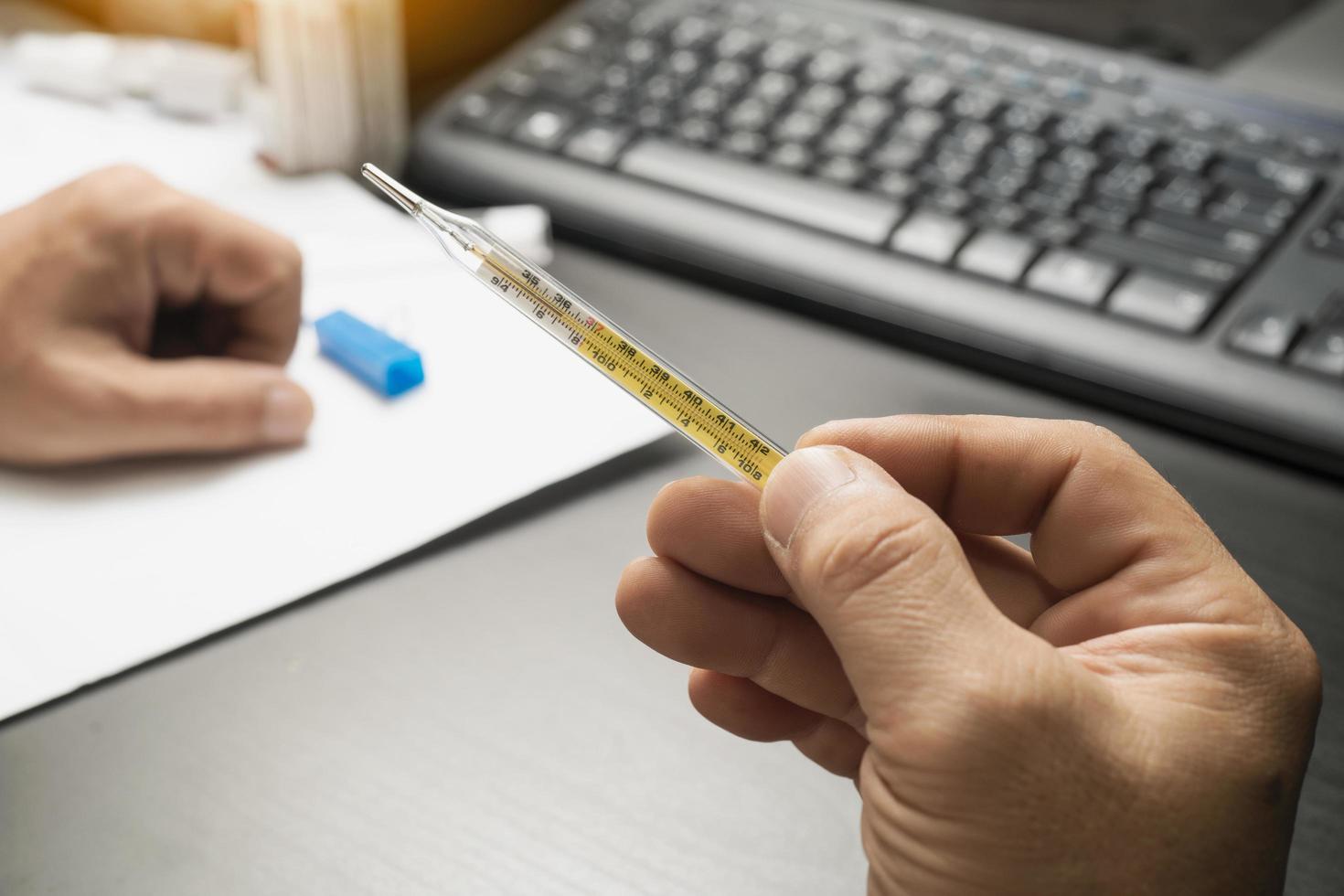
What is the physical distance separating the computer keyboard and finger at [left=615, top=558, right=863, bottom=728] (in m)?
0.23

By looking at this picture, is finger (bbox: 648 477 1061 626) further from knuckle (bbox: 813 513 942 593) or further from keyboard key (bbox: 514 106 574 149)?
keyboard key (bbox: 514 106 574 149)

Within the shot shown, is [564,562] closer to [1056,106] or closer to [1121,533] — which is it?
[1121,533]

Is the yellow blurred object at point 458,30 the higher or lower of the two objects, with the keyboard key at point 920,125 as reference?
lower

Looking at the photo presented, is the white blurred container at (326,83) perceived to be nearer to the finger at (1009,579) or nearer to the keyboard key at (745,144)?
the keyboard key at (745,144)

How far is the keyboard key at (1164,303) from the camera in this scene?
1.86 ft

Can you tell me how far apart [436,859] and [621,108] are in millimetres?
474

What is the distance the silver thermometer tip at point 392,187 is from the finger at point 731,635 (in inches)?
5.7

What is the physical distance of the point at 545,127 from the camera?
72 cm

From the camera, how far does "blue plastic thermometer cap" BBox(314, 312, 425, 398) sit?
0.57m

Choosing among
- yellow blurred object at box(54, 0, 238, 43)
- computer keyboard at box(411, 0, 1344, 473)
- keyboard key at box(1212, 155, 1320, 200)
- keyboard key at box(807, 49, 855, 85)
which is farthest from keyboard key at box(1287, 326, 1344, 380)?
yellow blurred object at box(54, 0, 238, 43)

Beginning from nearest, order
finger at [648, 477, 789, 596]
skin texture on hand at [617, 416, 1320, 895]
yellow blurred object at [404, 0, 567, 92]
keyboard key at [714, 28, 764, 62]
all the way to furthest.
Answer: skin texture on hand at [617, 416, 1320, 895] → finger at [648, 477, 789, 596] → keyboard key at [714, 28, 764, 62] → yellow blurred object at [404, 0, 567, 92]

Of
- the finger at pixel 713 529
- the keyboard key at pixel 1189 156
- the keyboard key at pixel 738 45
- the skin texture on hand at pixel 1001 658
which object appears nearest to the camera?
the skin texture on hand at pixel 1001 658

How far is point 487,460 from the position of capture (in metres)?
0.54

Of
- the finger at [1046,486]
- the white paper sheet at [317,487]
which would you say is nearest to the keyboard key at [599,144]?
the white paper sheet at [317,487]
